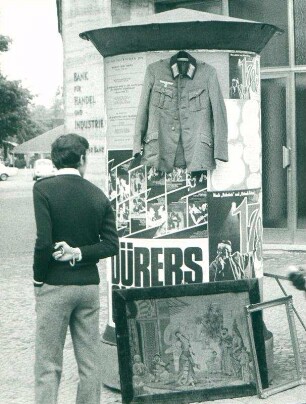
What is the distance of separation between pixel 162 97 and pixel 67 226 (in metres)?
1.48

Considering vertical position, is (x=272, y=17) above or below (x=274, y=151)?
above

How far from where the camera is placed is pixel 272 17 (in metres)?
12.6

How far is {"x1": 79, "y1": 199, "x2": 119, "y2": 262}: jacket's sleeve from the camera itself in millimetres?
4641

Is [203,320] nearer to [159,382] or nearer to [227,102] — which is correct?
[159,382]

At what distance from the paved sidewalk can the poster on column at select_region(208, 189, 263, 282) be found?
453 millimetres

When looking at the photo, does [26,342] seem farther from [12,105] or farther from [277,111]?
[12,105]

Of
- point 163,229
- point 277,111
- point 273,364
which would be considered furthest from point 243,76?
point 277,111

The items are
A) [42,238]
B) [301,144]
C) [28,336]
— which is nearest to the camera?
[42,238]

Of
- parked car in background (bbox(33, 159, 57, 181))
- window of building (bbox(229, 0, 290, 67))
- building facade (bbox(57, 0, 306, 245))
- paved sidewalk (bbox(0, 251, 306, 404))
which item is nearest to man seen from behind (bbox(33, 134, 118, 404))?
paved sidewalk (bbox(0, 251, 306, 404))

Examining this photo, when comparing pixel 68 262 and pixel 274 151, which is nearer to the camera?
pixel 68 262

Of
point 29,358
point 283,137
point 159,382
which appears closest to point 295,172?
point 283,137

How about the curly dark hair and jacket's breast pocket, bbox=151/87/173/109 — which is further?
jacket's breast pocket, bbox=151/87/173/109

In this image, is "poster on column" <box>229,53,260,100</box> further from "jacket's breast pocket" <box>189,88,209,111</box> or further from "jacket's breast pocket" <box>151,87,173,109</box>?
"jacket's breast pocket" <box>151,87,173,109</box>

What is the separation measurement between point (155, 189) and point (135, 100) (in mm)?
630
